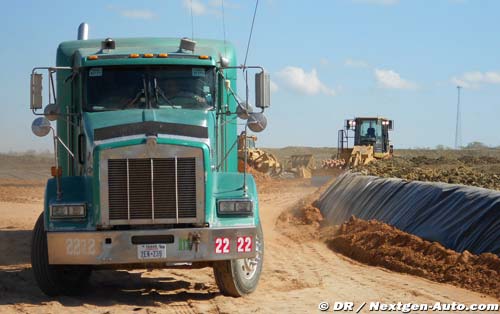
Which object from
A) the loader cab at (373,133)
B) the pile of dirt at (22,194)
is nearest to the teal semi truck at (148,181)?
the pile of dirt at (22,194)

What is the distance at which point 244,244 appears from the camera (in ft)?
33.9

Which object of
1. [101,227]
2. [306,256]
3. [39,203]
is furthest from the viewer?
[39,203]

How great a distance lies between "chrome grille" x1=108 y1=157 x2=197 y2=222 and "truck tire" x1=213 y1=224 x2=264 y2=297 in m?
0.98

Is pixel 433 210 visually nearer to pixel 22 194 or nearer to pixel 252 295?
pixel 252 295

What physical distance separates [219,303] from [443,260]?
3614mm

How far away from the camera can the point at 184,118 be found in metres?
10.8

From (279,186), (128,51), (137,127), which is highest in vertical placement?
(128,51)

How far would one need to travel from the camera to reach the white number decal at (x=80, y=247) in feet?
33.1

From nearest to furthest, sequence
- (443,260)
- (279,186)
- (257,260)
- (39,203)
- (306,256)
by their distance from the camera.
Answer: (257,260) → (443,260) → (306,256) → (39,203) → (279,186)

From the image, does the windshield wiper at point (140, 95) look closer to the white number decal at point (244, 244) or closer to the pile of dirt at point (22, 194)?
the white number decal at point (244, 244)

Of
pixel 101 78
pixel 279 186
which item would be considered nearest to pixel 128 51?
pixel 101 78

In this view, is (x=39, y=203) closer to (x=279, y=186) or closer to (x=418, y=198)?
(x=279, y=186)

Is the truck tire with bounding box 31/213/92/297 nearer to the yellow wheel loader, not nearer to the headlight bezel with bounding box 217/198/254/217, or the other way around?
the headlight bezel with bounding box 217/198/254/217

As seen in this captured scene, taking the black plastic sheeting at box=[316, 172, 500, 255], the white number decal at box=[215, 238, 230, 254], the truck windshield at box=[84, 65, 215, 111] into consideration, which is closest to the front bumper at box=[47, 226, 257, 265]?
the white number decal at box=[215, 238, 230, 254]
